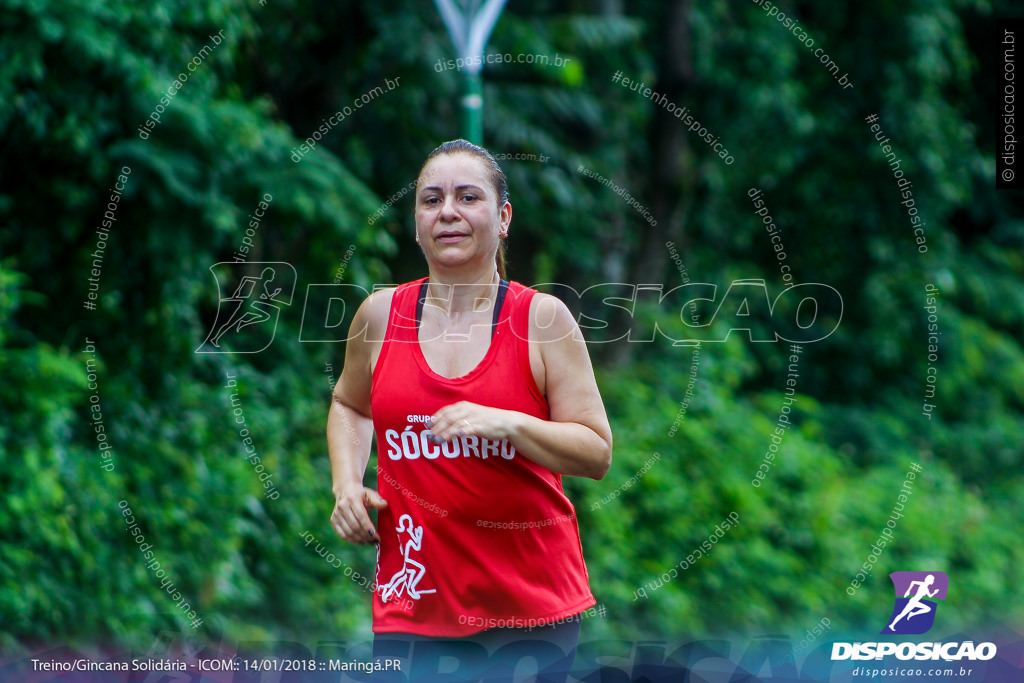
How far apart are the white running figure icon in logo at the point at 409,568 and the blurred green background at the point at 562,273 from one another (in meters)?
2.19

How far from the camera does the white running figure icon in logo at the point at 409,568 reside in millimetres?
2510

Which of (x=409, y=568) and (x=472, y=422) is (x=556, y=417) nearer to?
(x=472, y=422)

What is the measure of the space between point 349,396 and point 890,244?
7966 millimetres

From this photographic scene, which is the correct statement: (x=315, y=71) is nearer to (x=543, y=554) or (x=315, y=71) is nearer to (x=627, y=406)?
(x=627, y=406)

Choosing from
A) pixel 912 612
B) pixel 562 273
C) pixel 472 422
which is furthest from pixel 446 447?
pixel 562 273

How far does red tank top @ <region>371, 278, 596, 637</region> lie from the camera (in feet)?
8.02

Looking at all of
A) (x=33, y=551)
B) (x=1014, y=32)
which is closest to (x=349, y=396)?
(x=33, y=551)

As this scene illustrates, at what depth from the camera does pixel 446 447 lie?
2.45 meters

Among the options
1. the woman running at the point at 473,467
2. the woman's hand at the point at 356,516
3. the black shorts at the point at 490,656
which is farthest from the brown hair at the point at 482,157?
the black shorts at the point at 490,656

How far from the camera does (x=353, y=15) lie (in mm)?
6699

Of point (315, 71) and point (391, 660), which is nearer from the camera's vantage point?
point (391, 660)

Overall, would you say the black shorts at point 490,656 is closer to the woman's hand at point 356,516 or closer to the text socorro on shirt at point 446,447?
the woman's hand at point 356,516

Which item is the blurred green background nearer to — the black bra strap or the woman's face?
the black bra strap

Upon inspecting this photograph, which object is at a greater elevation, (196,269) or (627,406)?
(196,269)
